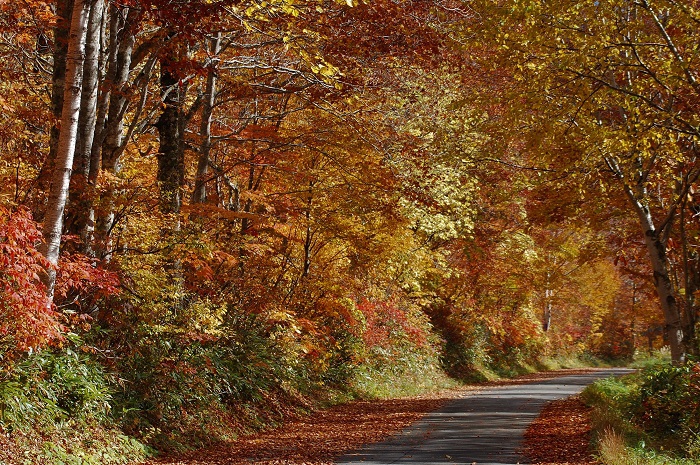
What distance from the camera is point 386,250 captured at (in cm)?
1859

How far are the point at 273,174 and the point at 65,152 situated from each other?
9.42m

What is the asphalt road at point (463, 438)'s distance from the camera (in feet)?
34.4

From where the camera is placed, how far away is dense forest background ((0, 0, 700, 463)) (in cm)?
997

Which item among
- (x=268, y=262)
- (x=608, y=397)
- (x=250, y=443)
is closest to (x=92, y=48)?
(x=250, y=443)

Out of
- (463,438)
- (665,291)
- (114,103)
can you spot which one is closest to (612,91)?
(665,291)

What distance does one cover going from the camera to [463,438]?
1255cm

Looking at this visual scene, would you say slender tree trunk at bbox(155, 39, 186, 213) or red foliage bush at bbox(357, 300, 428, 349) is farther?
red foliage bush at bbox(357, 300, 428, 349)

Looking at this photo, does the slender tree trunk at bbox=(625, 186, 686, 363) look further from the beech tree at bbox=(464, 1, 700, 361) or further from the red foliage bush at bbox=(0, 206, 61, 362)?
the red foliage bush at bbox=(0, 206, 61, 362)

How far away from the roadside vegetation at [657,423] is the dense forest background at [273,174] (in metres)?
2.33

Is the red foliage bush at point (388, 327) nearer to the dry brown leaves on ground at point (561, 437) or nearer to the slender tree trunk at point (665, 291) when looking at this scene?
the dry brown leaves on ground at point (561, 437)

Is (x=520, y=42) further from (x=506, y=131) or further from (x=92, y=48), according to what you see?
(x=92, y=48)

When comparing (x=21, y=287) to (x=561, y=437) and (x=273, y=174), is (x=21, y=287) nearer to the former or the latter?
(x=561, y=437)

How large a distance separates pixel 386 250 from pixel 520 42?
289 inches

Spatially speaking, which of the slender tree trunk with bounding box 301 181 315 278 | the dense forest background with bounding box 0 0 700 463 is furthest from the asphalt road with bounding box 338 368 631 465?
the slender tree trunk with bounding box 301 181 315 278
